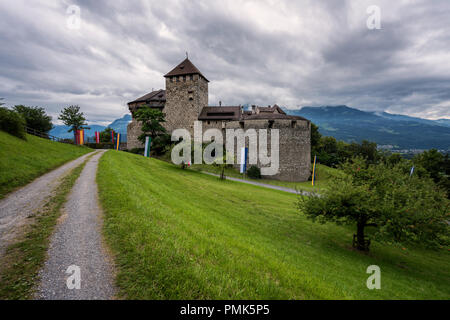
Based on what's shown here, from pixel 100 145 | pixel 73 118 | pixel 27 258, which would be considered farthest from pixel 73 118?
pixel 27 258

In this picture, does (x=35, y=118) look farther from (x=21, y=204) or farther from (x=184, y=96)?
(x=21, y=204)

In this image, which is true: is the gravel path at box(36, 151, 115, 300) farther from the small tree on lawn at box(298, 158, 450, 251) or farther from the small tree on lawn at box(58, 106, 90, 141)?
the small tree on lawn at box(58, 106, 90, 141)

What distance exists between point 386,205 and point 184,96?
1909 inches

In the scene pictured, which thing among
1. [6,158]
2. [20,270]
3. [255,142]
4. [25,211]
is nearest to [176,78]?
[255,142]

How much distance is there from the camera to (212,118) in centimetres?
4891

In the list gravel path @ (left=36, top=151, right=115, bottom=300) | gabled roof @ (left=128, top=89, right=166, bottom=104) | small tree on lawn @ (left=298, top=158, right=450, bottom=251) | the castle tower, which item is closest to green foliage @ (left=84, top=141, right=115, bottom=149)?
gabled roof @ (left=128, top=89, right=166, bottom=104)

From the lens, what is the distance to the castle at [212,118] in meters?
40.1

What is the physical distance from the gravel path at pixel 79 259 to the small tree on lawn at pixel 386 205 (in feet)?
33.0

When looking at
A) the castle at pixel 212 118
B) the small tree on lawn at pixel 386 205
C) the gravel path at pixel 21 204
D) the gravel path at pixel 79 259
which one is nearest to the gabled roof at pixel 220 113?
the castle at pixel 212 118

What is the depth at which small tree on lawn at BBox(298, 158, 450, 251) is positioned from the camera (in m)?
8.58

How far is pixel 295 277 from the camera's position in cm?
471

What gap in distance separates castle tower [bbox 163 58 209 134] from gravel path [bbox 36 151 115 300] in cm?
4454
